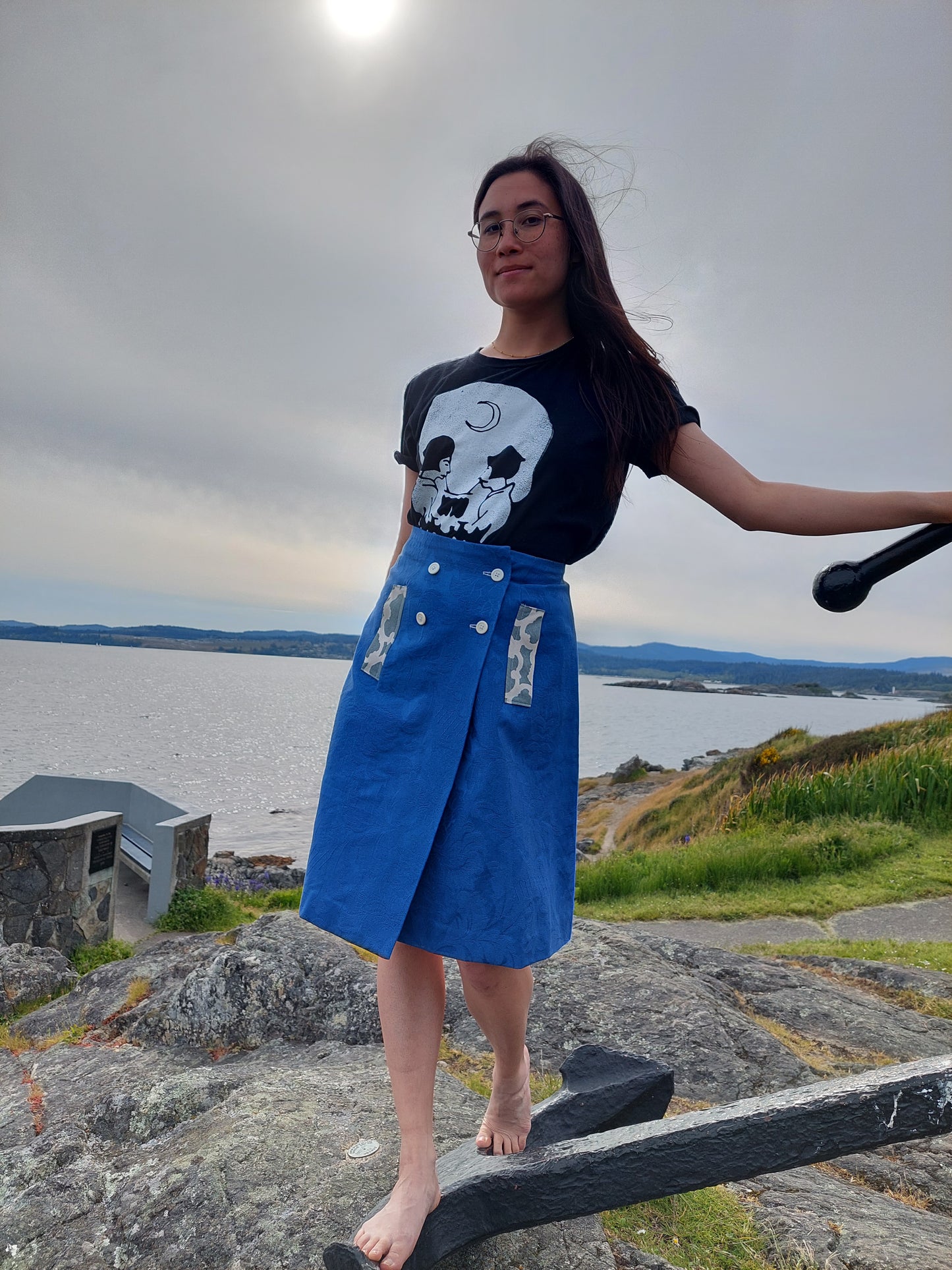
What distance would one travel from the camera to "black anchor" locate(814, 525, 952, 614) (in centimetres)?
168

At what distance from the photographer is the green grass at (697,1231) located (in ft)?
6.32

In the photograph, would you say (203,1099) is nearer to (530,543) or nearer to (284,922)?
(284,922)

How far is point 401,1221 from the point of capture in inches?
66.2

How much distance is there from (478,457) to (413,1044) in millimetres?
1307

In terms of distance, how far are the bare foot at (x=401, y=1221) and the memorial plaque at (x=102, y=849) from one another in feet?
35.8

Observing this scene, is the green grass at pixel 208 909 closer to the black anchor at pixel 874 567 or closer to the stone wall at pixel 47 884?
the stone wall at pixel 47 884

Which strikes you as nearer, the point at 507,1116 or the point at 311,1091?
the point at 507,1116

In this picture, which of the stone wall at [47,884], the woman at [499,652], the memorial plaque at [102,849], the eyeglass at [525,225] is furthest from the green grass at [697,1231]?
the memorial plaque at [102,849]

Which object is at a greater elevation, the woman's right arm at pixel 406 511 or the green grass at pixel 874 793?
the woman's right arm at pixel 406 511

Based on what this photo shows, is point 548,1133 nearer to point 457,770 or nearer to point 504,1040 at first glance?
point 504,1040

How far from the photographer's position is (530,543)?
187 centimetres

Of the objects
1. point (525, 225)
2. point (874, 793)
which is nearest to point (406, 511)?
point (525, 225)

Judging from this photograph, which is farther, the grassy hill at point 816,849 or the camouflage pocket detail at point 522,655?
the grassy hill at point 816,849

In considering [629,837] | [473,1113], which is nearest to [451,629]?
[473,1113]
